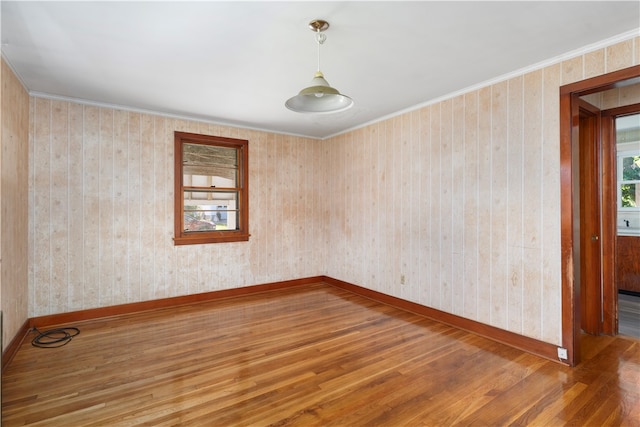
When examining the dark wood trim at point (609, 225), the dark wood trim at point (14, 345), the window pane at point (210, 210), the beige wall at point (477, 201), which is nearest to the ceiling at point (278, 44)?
the beige wall at point (477, 201)

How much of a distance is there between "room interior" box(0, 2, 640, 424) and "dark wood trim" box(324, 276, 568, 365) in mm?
16

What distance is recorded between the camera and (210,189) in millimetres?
4898

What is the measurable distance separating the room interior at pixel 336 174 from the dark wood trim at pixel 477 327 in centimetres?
2

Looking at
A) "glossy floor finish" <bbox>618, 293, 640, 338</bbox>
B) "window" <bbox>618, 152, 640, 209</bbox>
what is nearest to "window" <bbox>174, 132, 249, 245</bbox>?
"glossy floor finish" <bbox>618, 293, 640, 338</bbox>

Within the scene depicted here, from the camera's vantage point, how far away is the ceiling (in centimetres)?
216

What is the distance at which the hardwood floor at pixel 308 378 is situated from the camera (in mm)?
2113

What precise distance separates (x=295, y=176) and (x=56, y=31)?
3691 mm

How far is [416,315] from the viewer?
4074mm

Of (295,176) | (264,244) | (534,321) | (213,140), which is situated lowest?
(534,321)

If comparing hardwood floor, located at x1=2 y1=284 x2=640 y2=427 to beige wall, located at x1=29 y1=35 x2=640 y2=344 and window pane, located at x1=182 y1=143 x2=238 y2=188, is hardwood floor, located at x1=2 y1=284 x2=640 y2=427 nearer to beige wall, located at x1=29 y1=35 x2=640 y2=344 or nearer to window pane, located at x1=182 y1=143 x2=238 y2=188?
→ beige wall, located at x1=29 y1=35 x2=640 y2=344

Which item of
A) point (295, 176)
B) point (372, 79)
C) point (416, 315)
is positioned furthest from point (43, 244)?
point (416, 315)

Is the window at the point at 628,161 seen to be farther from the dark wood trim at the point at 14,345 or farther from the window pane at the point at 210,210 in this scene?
the dark wood trim at the point at 14,345

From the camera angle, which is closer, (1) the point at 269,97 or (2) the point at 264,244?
(1) the point at 269,97

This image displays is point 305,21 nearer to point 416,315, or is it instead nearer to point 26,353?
point 416,315
